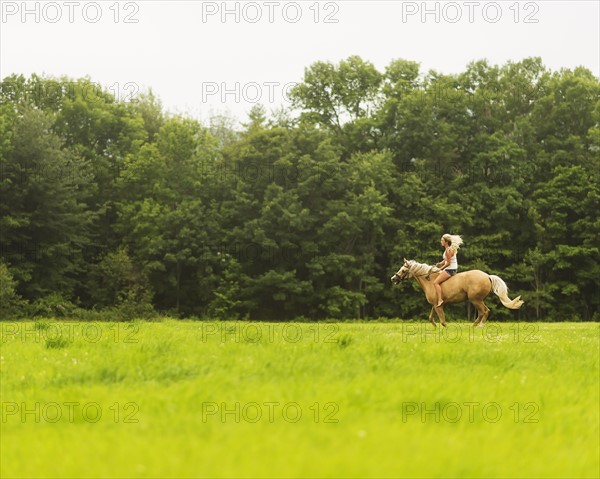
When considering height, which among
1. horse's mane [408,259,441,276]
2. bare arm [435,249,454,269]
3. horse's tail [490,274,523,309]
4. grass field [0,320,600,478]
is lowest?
Answer: grass field [0,320,600,478]

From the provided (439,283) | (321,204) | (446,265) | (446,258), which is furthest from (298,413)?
(321,204)

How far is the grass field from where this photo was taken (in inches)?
192

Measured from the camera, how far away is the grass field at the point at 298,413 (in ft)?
16.0

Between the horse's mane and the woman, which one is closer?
the woman

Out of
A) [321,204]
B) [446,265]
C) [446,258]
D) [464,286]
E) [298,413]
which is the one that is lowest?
[298,413]

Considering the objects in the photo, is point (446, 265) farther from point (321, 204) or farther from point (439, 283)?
point (321, 204)

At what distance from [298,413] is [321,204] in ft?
163

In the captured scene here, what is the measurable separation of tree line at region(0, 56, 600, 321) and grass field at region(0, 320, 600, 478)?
4176 cm

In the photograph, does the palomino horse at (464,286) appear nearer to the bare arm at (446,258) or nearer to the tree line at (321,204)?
the bare arm at (446,258)

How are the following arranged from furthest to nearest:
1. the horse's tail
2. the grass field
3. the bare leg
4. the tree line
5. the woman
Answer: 1. the tree line
2. the bare leg
3. the woman
4. the horse's tail
5. the grass field

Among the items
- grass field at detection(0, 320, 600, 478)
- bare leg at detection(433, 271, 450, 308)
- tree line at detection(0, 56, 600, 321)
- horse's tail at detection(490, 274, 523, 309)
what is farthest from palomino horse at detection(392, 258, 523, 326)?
tree line at detection(0, 56, 600, 321)

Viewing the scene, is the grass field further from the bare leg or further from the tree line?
the tree line

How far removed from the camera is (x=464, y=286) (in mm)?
18859

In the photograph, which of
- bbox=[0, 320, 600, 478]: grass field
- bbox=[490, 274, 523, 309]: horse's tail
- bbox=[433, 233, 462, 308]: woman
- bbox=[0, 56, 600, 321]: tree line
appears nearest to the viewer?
bbox=[0, 320, 600, 478]: grass field
